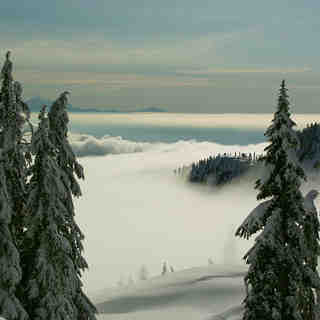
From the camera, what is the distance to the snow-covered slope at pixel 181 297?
201 feet

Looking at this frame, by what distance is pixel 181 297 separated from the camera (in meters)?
68.6

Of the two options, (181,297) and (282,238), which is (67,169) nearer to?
(282,238)

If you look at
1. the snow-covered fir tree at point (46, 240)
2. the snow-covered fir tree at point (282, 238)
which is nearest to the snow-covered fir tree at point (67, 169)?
the snow-covered fir tree at point (46, 240)

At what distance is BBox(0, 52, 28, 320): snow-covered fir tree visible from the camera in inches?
698

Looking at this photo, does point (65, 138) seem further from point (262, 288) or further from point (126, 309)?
point (126, 309)

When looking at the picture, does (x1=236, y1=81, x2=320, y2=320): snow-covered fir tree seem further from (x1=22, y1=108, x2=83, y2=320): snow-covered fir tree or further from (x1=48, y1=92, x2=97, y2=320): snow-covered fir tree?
(x1=48, y1=92, x2=97, y2=320): snow-covered fir tree

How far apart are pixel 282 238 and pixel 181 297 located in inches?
2158

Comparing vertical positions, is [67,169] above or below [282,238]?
above

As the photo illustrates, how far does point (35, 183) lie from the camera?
1872 cm

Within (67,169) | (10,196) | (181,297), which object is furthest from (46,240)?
(181,297)

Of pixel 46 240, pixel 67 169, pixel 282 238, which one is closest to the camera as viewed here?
pixel 282 238

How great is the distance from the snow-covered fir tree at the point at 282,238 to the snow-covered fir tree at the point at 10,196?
834cm

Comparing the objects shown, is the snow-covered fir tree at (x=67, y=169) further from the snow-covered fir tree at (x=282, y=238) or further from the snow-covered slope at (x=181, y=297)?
the snow-covered slope at (x=181, y=297)

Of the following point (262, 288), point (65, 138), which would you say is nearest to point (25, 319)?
point (65, 138)
